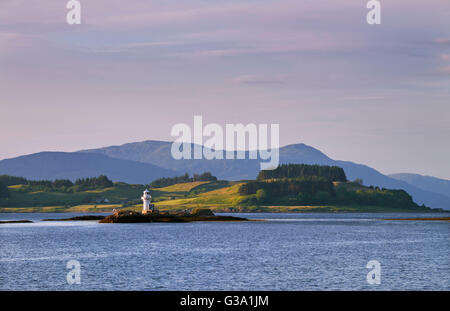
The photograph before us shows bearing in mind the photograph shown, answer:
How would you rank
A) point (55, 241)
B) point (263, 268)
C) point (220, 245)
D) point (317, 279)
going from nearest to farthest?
point (317, 279)
point (263, 268)
point (220, 245)
point (55, 241)

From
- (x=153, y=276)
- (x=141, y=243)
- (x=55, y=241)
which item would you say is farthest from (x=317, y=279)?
(x=55, y=241)

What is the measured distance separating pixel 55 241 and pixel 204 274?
65.6 metres

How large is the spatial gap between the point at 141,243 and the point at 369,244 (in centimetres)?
4365

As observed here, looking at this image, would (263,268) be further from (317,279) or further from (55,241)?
(55,241)

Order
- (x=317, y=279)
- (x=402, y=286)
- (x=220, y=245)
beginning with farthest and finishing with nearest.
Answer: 1. (x=220, y=245)
2. (x=317, y=279)
3. (x=402, y=286)

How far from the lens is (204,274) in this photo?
70750 mm
